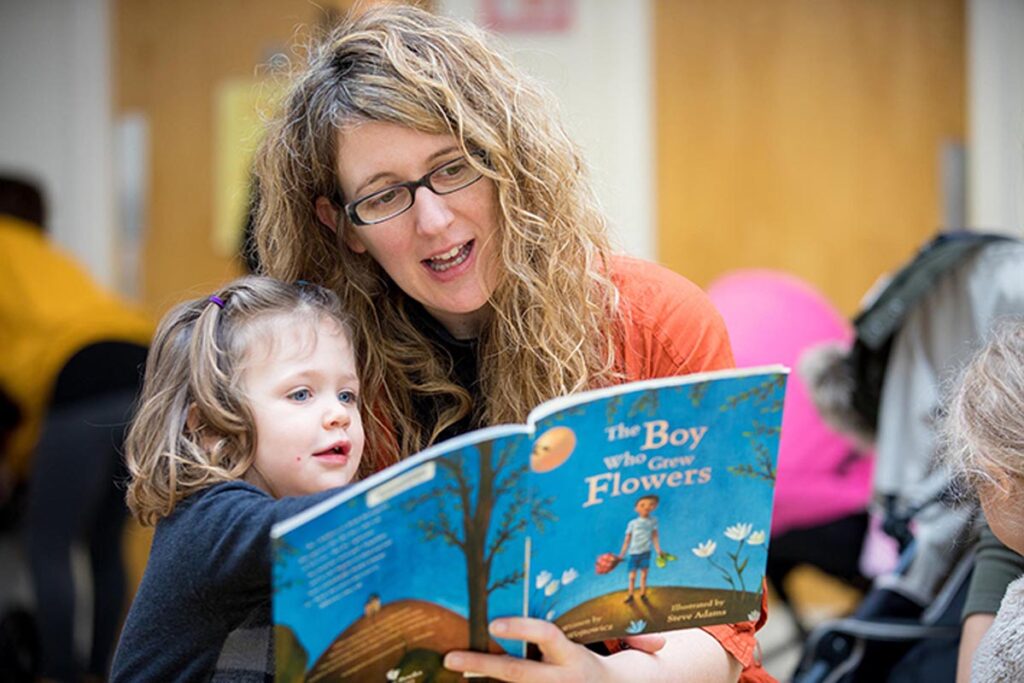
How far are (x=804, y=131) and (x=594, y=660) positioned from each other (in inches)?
134

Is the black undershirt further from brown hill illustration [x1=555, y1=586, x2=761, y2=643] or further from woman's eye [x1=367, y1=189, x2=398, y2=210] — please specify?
brown hill illustration [x1=555, y1=586, x2=761, y2=643]

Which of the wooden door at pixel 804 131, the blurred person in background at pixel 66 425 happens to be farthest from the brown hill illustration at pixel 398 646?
the wooden door at pixel 804 131

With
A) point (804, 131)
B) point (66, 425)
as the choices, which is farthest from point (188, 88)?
point (804, 131)

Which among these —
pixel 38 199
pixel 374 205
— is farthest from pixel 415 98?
pixel 38 199

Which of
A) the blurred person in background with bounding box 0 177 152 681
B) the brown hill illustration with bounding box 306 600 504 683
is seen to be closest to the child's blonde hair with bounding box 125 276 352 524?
the brown hill illustration with bounding box 306 600 504 683

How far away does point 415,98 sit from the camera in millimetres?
1414

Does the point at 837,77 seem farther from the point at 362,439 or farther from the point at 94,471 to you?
the point at 362,439

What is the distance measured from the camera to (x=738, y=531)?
124 cm

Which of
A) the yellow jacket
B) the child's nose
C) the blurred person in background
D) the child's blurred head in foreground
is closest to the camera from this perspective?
the child's blurred head in foreground

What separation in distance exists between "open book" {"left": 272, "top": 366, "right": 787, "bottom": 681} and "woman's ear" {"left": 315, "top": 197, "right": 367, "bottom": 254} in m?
Answer: 0.50

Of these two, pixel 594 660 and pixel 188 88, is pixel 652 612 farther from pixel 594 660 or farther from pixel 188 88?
pixel 188 88

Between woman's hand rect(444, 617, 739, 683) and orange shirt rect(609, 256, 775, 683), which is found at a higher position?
orange shirt rect(609, 256, 775, 683)

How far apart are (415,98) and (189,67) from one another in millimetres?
3136

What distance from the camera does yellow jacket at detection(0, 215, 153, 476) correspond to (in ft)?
11.0
